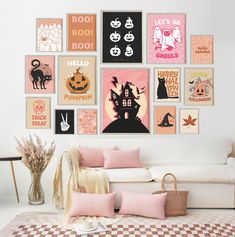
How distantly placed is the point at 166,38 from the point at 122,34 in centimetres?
58

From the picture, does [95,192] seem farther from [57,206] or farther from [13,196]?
[13,196]

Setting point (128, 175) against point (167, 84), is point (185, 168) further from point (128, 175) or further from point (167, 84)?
point (167, 84)

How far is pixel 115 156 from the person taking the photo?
13.5 ft

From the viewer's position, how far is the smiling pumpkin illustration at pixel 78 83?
15.2 feet

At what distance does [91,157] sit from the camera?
4.18m

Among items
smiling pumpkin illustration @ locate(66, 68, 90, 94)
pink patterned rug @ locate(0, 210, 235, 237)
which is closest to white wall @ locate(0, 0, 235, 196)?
smiling pumpkin illustration @ locate(66, 68, 90, 94)

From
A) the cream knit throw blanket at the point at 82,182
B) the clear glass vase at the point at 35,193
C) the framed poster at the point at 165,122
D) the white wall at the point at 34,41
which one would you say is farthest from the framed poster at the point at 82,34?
the clear glass vase at the point at 35,193

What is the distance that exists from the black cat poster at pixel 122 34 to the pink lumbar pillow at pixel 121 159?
4.08ft

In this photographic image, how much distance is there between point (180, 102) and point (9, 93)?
2.24m

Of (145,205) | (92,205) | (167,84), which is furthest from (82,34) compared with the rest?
(145,205)

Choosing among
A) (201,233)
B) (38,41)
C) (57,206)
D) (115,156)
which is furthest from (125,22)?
(201,233)

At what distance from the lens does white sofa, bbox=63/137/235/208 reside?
372cm

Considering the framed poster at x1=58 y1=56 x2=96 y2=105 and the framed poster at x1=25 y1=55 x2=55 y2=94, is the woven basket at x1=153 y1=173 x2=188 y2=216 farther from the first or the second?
the framed poster at x1=25 y1=55 x2=55 y2=94

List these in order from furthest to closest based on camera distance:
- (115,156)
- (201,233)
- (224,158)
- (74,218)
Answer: (224,158) < (115,156) < (74,218) < (201,233)
